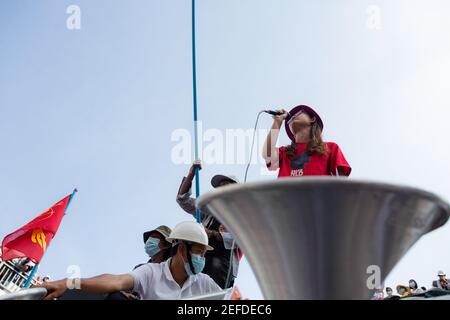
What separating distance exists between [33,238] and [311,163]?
11.3 m

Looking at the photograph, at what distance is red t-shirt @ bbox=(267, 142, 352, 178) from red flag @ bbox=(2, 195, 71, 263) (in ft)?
34.6

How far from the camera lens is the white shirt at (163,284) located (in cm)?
379

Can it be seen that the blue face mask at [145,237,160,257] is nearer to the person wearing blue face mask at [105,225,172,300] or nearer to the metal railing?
the person wearing blue face mask at [105,225,172,300]

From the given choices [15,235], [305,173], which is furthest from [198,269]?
[15,235]

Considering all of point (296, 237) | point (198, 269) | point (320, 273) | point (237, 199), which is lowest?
point (198, 269)

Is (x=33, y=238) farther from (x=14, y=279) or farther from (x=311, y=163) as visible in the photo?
(x=14, y=279)

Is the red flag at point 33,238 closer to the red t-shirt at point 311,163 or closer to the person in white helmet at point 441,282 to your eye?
the person in white helmet at point 441,282

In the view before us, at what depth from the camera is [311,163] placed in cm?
405

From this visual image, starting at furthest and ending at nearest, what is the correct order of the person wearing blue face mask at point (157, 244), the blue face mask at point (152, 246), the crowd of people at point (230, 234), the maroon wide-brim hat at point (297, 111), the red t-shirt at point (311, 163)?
the blue face mask at point (152, 246) < the person wearing blue face mask at point (157, 244) < the maroon wide-brim hat at point (297, 111) < the red t-shirt at point (311, 163) < the crowd of people at point (230, 234)

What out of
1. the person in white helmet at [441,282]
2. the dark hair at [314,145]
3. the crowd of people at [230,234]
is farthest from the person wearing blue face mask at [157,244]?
the person in white helmet at [441,282]

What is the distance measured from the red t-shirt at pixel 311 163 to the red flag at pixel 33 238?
10.5m
